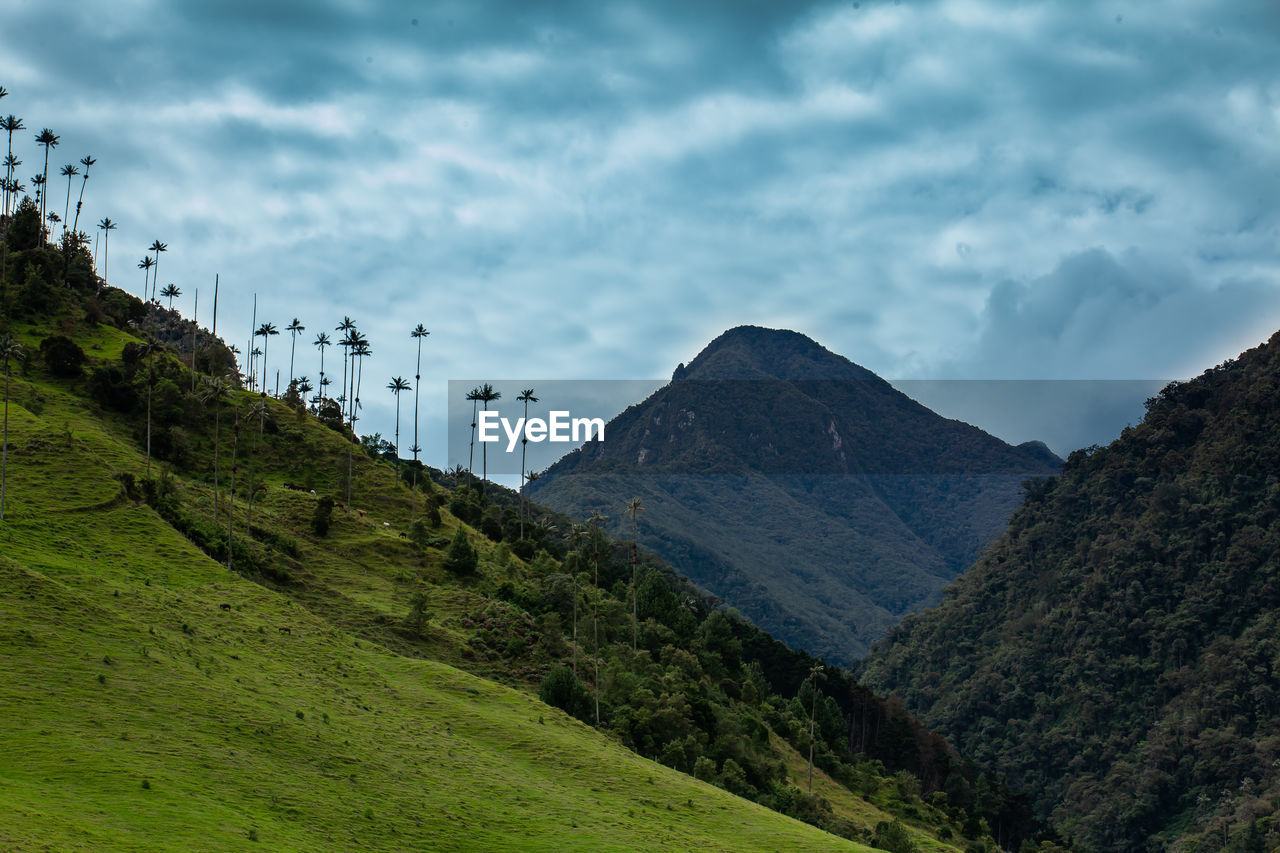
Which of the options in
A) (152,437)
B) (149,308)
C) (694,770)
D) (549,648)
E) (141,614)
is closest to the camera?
(141,614)

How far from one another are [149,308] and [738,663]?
129m

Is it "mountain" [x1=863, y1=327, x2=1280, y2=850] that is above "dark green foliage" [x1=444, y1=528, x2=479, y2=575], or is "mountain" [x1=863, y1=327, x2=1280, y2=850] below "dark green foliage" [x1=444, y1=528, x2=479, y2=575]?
below

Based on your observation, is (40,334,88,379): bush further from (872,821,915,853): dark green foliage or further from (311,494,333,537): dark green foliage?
(872,821,915,853): dark green foliage

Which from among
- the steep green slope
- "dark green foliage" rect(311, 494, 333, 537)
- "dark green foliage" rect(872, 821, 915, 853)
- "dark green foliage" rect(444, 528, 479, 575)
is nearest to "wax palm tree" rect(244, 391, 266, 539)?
"dark green foliage" rect(311, 494, 333, 537)

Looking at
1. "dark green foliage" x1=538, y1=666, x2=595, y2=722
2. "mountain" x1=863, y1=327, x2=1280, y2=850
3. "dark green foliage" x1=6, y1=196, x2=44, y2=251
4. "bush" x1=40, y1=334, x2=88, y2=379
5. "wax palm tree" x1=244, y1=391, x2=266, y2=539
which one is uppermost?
"dark green foliage" x1=6, y1=196, x2=44, y2=251

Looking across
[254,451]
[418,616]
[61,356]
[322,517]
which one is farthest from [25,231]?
[418,616]

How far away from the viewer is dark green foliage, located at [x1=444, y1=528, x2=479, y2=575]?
9631 centimetres

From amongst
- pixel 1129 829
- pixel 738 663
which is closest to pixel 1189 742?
pixel 1129 829

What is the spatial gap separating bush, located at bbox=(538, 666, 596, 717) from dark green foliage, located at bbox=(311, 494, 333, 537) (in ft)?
96.5

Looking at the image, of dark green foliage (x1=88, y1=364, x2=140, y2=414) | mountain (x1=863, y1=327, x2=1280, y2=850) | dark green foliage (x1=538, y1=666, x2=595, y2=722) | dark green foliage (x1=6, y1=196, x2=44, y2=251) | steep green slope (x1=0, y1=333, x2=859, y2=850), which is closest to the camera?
steep green slope (x1=0, y1=333, x2=859, y2=850)

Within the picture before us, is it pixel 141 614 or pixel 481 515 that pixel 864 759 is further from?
pixel 141 614

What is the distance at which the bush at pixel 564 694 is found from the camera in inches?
2987

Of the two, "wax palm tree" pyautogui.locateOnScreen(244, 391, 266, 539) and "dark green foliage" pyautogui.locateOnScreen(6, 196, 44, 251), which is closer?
"wax palm tree" pyautogui.locateOnScreen(244, 391, 266, 539)

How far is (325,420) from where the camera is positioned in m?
145
